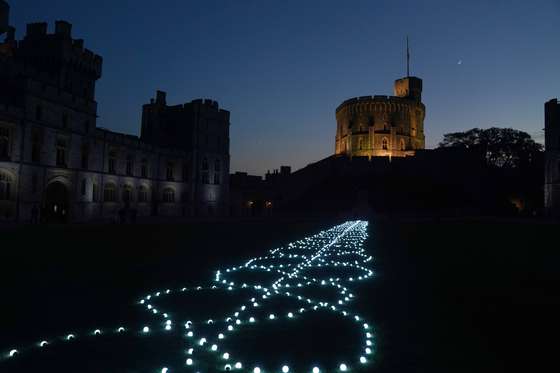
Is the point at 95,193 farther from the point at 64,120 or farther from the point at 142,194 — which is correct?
the point at 64,120

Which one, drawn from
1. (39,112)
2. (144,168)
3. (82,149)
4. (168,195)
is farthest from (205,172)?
(39,112)

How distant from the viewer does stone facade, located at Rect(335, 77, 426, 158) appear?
85.0m

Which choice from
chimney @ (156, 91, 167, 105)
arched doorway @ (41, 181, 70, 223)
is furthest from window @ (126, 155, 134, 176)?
chimney @ (156, 91, 167, 105)

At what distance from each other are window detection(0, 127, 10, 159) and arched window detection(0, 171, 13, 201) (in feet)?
4.86

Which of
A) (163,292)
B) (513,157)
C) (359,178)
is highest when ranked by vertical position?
(513,157)

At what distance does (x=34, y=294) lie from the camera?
7.03 meters

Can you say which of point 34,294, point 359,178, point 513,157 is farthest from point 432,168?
point 34,294

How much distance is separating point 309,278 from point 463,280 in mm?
3428

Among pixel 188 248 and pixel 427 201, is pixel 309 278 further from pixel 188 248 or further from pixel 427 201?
pixel 427 201

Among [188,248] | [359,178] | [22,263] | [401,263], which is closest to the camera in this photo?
[22,263]

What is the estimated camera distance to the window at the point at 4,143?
2977 cm

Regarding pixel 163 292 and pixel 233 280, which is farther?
pixel 233 280

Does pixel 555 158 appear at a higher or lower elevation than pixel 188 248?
higher

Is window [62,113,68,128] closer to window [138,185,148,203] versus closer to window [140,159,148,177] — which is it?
window [140,159,148,177]
